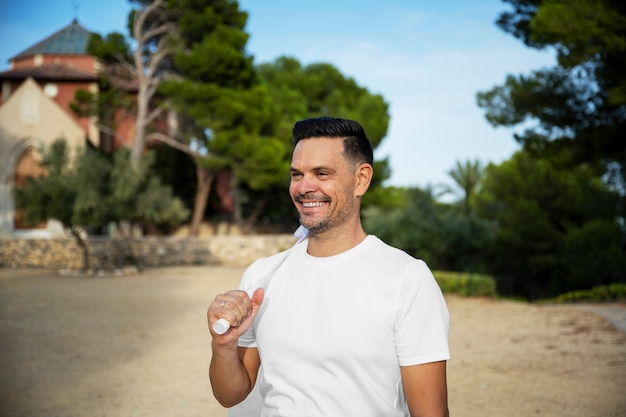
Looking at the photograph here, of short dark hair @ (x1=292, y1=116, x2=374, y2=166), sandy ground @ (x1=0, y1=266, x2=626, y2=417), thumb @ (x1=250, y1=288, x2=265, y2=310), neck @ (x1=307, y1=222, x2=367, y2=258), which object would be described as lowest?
sandy ground @ (x1=0, y1=266, x2=626, y2=417)

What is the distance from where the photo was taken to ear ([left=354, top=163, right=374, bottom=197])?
2476mm

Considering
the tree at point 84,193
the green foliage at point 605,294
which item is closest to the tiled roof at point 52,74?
the tree at point 84,193

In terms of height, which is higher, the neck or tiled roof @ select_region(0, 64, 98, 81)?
tiled roof @ select_region(0, 64, 98, 81)

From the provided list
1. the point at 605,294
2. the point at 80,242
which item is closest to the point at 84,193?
the point at 80,242

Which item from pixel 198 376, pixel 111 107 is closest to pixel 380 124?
pixel 111 107

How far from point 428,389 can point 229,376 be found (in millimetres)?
808

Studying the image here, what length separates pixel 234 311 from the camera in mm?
2217

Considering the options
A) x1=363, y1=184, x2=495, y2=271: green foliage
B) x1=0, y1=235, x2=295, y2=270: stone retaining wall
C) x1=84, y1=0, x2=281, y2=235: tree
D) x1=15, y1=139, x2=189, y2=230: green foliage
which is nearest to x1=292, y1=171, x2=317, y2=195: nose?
x1=363, y1=184, x2=495, y2=271: green foliage

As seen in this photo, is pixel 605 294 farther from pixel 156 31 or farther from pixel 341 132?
pixel 156 31

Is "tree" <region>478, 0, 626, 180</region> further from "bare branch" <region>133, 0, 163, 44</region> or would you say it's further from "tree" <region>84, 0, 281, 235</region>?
"bare branch" <region>133, 0, 163, 44</region>

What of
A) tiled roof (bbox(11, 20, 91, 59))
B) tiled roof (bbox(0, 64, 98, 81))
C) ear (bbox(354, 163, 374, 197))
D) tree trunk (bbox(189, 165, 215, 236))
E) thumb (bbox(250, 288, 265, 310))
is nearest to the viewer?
thumb (bbox(250, 288, 265, 310))

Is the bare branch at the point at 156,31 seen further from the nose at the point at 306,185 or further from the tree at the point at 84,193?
the nose at the point at 306,185

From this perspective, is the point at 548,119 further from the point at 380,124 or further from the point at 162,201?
the point at 380,124

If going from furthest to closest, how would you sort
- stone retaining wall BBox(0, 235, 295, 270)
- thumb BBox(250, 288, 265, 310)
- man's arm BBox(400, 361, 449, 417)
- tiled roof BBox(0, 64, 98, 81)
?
tiled roof BBox(0, 64, 98, 81)
stone retaining wall BBox(0, 235, 295, 270)
thumb BBox(250, 288, 265, 310)
man's arm BBox(400, 361, 449, 417)
